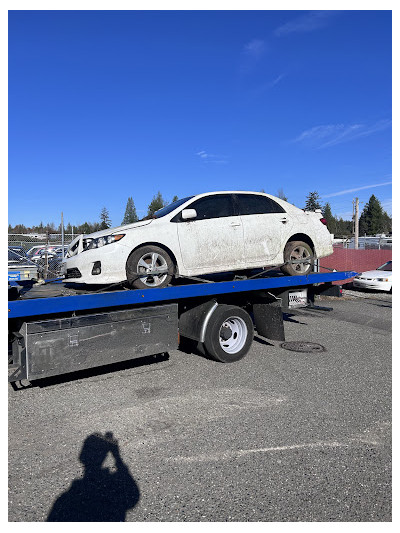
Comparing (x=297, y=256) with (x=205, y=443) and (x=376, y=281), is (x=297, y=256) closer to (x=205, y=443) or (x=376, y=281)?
(x=205, y=443)

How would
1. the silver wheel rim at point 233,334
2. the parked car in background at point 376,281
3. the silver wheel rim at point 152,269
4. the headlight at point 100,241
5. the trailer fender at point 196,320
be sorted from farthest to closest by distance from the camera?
the parked car in background at point 376,281, the silver wheel rim at point 233,334, the trailer fender at point 196,320, the silver wheel rim at point 152,269, the headlight at point 100,241

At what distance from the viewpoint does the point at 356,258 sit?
19.6 metres

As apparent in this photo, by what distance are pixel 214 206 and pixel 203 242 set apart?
0.70 meters

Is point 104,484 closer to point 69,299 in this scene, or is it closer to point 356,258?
point 69,299

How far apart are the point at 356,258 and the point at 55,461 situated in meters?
18.6

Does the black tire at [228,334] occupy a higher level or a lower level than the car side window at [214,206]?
lower

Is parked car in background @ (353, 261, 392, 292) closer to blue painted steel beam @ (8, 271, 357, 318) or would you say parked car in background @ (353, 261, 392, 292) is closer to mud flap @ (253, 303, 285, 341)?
blue painted steel beam @ (8, 271, 357, 318)

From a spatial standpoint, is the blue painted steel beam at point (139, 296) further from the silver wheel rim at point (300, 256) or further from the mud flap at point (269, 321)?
the mud flap at point (269, 321)

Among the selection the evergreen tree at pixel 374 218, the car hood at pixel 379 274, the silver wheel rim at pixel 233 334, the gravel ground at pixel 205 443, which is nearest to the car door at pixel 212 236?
the silver wheel rim at pixel 233 334

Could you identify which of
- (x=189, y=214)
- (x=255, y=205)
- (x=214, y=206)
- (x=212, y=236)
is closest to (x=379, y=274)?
(x=255, y=205)

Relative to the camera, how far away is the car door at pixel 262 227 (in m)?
A: 6.39

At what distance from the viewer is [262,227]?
6492mm

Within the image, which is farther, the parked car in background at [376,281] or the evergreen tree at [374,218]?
the evergreen tree at [374,218]

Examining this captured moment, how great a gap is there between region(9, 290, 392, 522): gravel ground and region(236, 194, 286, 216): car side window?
2438mm
